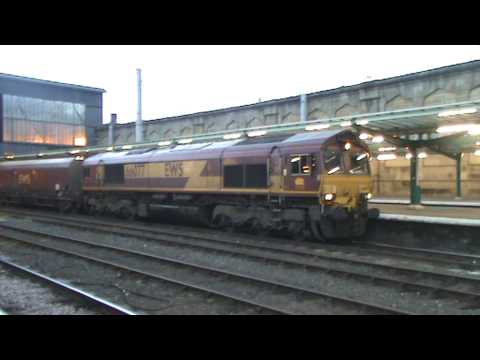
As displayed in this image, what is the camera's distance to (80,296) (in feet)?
26.3

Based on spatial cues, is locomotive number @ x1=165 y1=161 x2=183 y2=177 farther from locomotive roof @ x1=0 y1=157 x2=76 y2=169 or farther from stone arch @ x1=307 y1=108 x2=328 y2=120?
stone arch @ x1=307 y1=108 x2=328 y2=120

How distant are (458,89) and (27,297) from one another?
23.3m

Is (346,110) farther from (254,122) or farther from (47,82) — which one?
(47,82)

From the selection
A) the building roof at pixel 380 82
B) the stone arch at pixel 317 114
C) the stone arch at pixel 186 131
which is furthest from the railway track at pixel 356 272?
the stone arch at pixel 186 131

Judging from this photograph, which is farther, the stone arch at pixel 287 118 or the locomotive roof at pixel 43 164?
the stone arch at pixel 287 118

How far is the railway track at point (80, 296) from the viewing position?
23.7 feet

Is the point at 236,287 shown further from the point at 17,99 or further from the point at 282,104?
the point at 17,99

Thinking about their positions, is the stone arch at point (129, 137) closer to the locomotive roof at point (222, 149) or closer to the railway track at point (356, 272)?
the locomotive roof at point (222, 149)

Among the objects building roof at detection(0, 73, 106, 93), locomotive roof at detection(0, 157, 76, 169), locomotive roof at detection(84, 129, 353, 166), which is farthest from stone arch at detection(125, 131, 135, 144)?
locomotive roof at detection(84, 129, 353, 166)

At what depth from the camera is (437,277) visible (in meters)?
9.55

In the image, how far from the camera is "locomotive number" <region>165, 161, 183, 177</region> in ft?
59.2

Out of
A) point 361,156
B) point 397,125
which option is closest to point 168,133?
point 397,125

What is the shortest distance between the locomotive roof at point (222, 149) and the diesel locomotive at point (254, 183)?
3 centimetres
